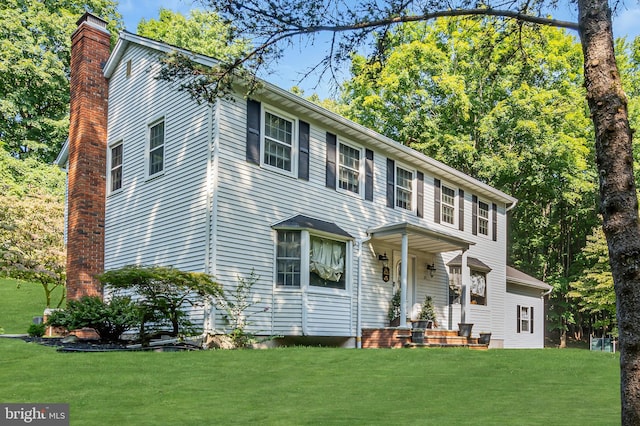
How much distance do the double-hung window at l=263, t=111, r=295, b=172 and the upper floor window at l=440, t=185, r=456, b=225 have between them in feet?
23.5

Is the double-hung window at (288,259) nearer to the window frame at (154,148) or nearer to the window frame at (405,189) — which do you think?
the window frame at (154,148)

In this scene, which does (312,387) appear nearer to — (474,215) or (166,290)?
(166,290)

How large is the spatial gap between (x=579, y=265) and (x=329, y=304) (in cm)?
2174

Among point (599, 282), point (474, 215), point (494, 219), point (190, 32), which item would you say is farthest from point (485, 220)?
point (190, 32)

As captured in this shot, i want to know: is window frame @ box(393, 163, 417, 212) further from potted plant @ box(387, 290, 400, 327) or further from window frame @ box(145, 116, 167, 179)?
window frame @ box(145, 116, 167, 179)

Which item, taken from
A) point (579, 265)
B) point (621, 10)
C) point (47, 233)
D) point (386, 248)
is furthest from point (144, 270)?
point (579, 265)

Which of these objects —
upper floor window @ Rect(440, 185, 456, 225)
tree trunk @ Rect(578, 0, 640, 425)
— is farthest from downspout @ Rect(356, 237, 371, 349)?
tree trunk @ Rect(578, 0, 640, 425)

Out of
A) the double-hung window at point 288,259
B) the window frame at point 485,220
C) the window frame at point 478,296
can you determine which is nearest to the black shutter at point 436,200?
the window frame at point 478,296

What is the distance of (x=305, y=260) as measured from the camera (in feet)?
44.7

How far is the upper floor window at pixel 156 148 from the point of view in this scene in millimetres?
14133

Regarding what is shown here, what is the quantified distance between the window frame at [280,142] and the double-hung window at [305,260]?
143 centimetres

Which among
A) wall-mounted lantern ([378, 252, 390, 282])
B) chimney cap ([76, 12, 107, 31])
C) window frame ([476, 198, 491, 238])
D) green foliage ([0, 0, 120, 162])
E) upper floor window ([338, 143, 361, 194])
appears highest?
green foliage ([0, 0, 120, 162])

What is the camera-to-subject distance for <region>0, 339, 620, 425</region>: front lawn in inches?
231

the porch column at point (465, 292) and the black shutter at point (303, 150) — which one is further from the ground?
the black shutter at point (303, 150)
